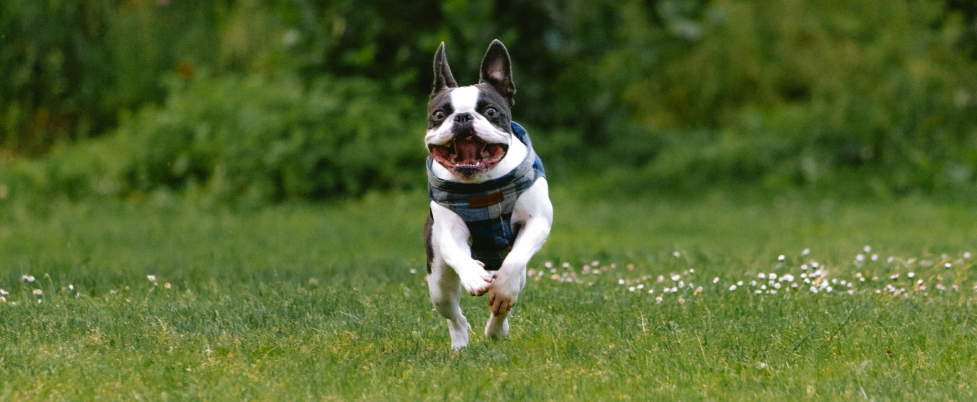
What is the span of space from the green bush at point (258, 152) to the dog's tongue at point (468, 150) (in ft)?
25.8

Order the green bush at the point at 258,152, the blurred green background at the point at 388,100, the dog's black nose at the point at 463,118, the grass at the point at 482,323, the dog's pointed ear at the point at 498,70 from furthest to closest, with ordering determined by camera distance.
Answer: the blurred green background at the point at 388,100 < the green bush at the point at 258,152 < the dog's pointed ear at the point at 498,70 < the dog's black nose at the point at 463,118 < the grass at the point at 482,323

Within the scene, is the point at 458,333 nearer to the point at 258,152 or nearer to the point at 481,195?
the point at 481,195

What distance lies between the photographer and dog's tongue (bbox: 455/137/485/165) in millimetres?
4598

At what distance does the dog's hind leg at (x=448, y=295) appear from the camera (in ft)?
15.8

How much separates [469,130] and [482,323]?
137cm

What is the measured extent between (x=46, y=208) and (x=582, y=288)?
7546 millimetres

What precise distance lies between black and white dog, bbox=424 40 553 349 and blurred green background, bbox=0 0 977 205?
7427 mm

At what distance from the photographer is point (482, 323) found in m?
5.58

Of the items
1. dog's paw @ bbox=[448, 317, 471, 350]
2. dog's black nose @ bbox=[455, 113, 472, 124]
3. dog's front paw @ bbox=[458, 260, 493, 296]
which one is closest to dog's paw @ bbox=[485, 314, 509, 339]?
dog's paw @ bbox=[448, 317, 471, 350]

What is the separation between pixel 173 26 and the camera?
50.9 ft

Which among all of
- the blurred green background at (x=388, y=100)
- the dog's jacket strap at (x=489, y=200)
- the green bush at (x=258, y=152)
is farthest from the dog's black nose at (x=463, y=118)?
the green bush at (x=258, y=152)

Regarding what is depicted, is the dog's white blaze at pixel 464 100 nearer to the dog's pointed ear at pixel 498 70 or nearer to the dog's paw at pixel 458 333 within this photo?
the dog's pointed ear at pixel 498 70

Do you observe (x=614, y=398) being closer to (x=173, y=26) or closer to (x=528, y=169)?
(x=528, y=169)

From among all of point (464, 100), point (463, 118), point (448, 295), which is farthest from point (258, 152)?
point (463, 118)
